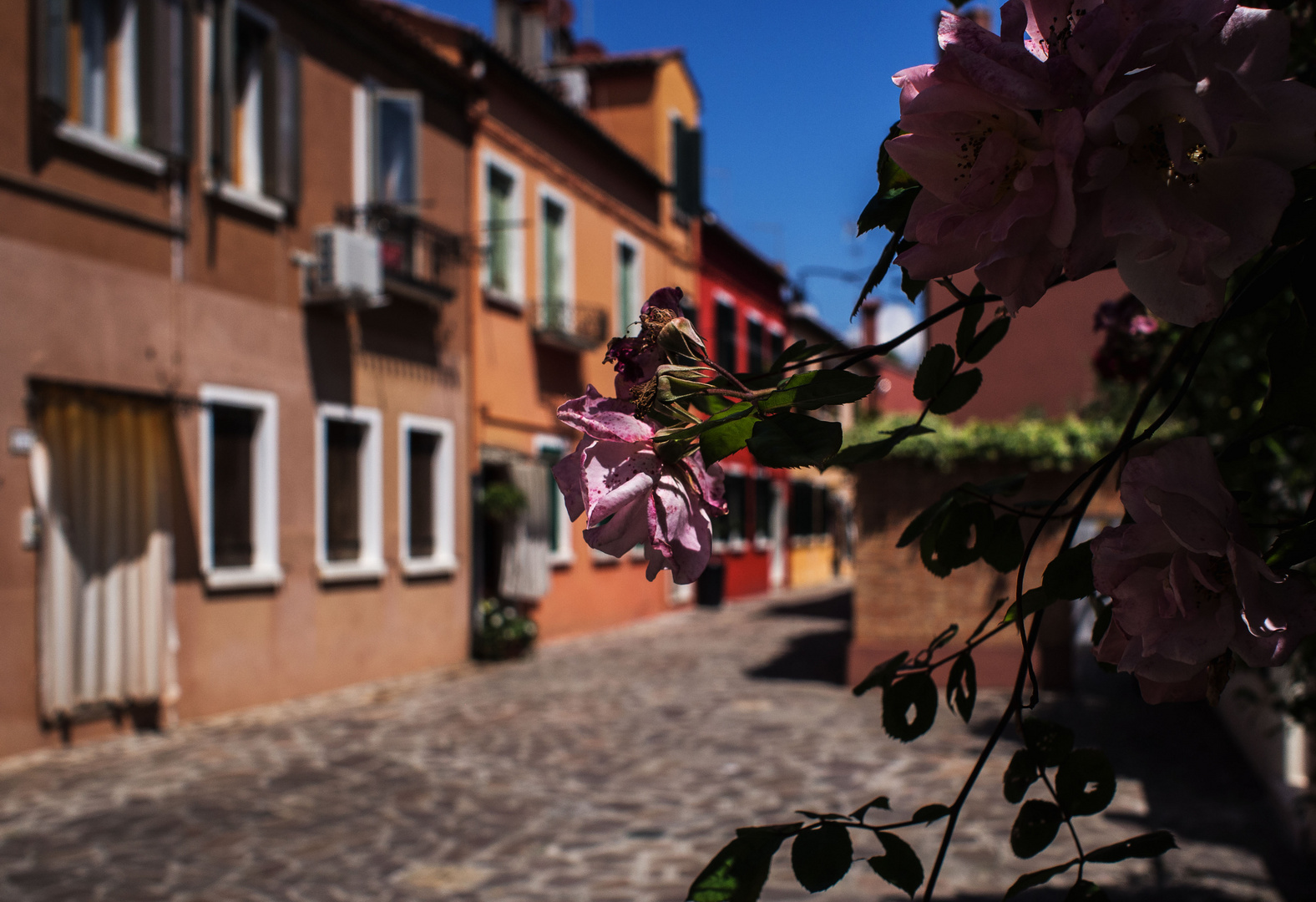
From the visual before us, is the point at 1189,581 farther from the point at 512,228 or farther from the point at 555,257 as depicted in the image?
the point at 555,257

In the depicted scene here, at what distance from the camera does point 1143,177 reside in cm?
66

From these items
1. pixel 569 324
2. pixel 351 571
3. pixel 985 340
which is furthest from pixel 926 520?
pixel 569 324

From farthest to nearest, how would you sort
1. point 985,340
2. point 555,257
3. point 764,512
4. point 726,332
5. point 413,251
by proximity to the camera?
point 764,512
point 726,332
point 555,257
point 413,251
point 985,340

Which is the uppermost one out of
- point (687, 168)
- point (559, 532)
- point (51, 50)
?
point (687, 168)

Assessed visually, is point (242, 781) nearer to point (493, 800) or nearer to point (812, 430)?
A: point (493, 800)

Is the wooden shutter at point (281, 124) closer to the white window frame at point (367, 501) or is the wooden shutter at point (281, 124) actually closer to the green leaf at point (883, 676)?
the white window frame at point (367, 501)

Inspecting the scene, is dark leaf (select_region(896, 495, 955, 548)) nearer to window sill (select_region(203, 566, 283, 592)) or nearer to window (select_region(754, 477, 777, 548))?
window sill (select_region(203, 566, 283, 592))

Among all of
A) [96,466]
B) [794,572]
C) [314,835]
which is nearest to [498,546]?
[96,466]

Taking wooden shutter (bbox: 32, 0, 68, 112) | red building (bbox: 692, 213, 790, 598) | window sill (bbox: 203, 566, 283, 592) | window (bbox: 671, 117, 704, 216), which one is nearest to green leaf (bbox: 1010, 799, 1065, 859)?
wooden shutter (bbox: 32, 0, 68, 112)

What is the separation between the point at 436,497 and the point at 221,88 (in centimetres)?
543

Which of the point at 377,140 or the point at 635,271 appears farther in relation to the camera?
the point at 635,271

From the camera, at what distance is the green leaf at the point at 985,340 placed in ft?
4.08

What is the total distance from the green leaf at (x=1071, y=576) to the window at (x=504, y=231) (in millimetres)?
14733

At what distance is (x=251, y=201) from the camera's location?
10.9m
